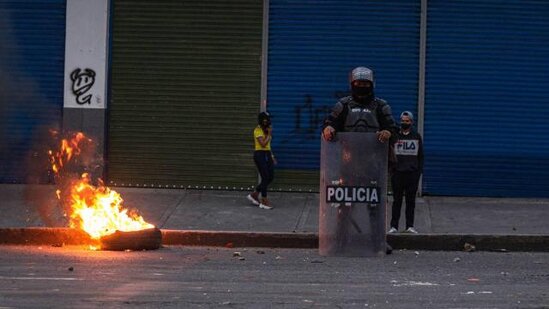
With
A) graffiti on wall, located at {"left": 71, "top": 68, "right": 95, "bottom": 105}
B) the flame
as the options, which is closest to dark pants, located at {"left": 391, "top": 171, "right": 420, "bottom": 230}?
the flame

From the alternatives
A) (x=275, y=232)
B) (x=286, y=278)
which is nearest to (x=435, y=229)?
(x=275, y=232)

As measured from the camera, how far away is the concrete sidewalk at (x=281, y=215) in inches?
508

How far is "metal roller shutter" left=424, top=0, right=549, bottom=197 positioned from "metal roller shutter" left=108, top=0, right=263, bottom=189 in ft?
9.74

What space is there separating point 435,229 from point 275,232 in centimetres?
224

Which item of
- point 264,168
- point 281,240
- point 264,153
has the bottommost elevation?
point 281,240

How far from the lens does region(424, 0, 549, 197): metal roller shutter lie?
15867 mm

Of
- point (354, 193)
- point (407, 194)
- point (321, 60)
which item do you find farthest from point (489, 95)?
point (354, 193)

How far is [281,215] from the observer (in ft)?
48.0

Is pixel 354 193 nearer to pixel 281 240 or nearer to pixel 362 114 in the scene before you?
pixel 362 114

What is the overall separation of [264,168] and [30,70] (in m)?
4.44

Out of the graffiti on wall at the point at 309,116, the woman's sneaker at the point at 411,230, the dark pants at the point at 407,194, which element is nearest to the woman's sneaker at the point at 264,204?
the graffiti on wall at the point at 309,116

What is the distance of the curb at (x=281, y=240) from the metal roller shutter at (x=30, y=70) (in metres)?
3.54

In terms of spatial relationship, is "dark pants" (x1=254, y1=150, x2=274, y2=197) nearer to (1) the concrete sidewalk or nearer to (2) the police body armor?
(1) the concrete sidewalk

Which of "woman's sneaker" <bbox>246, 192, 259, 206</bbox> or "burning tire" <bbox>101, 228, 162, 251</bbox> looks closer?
"burning tire" <bbox>101, 228, 162, 251</bbox>
